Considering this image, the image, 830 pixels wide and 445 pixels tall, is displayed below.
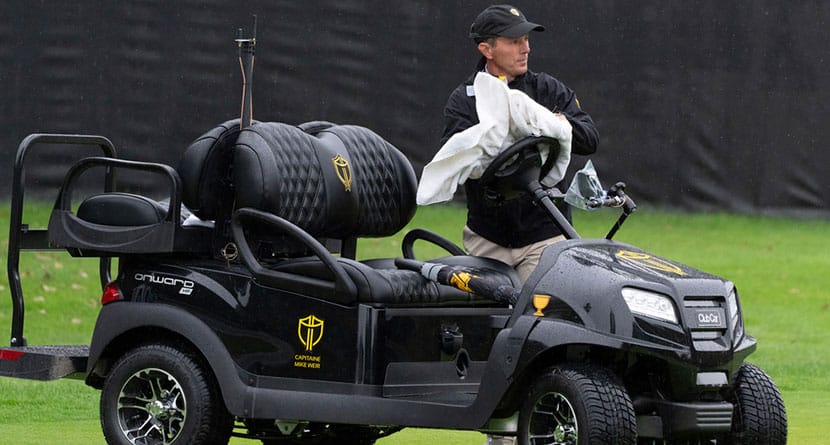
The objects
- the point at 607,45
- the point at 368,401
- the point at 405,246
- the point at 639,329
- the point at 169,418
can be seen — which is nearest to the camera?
the point at 639,329

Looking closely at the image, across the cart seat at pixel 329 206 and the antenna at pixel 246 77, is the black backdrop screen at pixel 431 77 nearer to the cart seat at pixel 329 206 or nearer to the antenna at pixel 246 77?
the cart seat at pixel 329 206

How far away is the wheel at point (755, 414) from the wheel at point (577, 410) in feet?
1.37

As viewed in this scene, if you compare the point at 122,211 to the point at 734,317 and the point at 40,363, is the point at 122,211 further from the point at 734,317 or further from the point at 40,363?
the point at 734,317

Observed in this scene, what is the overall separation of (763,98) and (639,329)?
9422 millimetres

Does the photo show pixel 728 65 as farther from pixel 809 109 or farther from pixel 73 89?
pixel 73 89

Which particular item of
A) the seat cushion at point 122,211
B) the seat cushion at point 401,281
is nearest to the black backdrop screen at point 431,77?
the seat cushion at point 122,211

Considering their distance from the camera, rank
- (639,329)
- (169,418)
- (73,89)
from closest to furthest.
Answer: (639,329) → (169,418) → (73,89)

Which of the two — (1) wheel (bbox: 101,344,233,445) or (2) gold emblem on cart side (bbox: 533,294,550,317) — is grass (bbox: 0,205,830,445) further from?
(2) gold emblem on cart side (bbox: 533,294,550,317)

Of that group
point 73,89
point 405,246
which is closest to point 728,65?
point 73,89

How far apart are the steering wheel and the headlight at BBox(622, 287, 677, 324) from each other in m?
0.68

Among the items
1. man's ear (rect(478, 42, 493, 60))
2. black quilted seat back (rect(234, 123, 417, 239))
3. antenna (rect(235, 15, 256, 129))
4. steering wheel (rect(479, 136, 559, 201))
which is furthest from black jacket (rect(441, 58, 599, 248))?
antenna (rect(235, 15, 256, 129))

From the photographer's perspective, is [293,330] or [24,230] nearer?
[293,330]

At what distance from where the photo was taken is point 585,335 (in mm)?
4641

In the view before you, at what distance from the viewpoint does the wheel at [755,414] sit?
4.84 meters
